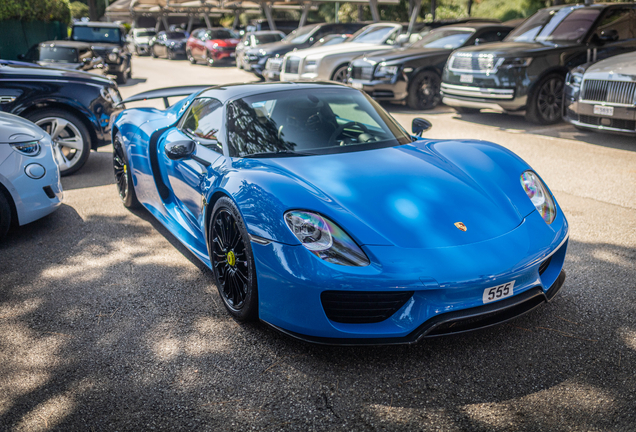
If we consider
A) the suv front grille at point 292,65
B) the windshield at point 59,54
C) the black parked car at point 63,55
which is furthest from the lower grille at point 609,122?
the windshield at point 59,54

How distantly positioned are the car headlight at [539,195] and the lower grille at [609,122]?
435cm

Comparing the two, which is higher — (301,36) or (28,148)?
(301,36)

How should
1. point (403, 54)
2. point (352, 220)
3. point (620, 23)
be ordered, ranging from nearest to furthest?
point (352, 220) < point (620, 23) < point (403, 54)

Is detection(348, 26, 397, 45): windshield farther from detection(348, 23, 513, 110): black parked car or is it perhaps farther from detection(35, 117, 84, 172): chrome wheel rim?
detection(35, 117, 84, 172): chrome wheel rim

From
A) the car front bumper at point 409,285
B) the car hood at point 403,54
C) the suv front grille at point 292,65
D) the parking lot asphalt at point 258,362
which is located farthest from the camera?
the suv front grille at point 292,65

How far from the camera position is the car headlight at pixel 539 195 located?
3109mm

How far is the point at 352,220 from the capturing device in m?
2.72

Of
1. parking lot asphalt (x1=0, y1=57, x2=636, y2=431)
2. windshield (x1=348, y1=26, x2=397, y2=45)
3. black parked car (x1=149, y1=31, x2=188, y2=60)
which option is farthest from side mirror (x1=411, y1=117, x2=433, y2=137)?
black parked car (x1=149, y1=31, x2=188, y2=60)

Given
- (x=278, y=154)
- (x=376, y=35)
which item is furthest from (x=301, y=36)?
(x=278, y=154)

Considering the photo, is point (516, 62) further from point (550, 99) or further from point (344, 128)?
point (344, 128)

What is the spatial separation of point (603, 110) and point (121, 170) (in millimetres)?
5929

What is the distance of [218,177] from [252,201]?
0.48 m

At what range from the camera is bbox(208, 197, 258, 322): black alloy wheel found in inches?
115

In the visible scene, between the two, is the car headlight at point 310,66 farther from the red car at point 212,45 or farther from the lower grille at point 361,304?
the red car at point 212,45
